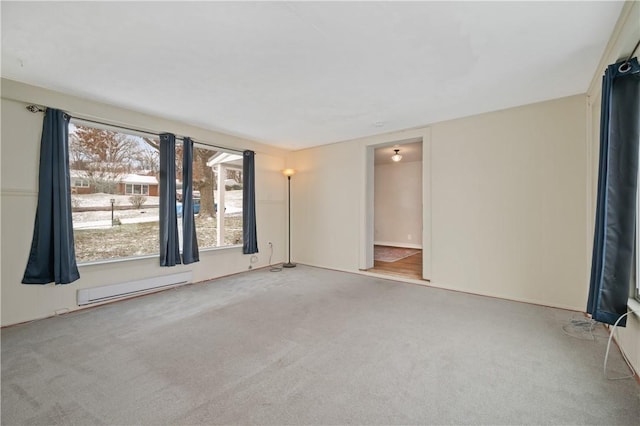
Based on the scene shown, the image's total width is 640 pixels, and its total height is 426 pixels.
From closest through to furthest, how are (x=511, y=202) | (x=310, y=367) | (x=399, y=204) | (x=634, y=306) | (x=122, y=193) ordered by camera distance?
(x=634, y=306)
(x=310, y=367)
(x=511, y=202)
(x=122, y=193)
(x=399, y=204)

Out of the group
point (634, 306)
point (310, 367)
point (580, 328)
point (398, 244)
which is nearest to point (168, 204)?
point (310, 367)

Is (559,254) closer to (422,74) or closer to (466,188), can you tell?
(466,188)

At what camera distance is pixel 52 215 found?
120 inches

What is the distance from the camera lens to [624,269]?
6.51 feet

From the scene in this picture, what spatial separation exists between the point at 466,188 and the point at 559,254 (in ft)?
4.31

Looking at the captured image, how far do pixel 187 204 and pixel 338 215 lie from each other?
268 cm

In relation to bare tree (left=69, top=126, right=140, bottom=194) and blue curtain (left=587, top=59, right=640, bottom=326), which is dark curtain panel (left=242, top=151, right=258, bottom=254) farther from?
blue curtain (left=587, top=59, right=640, bottom=326)

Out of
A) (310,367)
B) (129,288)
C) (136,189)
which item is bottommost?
(310,367)

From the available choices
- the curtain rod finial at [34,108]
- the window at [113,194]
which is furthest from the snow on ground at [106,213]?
the curtain rod finial at [34,108]

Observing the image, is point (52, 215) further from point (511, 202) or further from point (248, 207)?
point (511, 202)

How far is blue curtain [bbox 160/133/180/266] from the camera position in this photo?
398cm

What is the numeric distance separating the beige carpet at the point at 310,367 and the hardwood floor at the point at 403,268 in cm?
137

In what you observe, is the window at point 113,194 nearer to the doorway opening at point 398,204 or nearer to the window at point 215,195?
the window at point 215,195

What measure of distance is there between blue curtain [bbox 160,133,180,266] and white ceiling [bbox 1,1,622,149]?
1.77 ft
